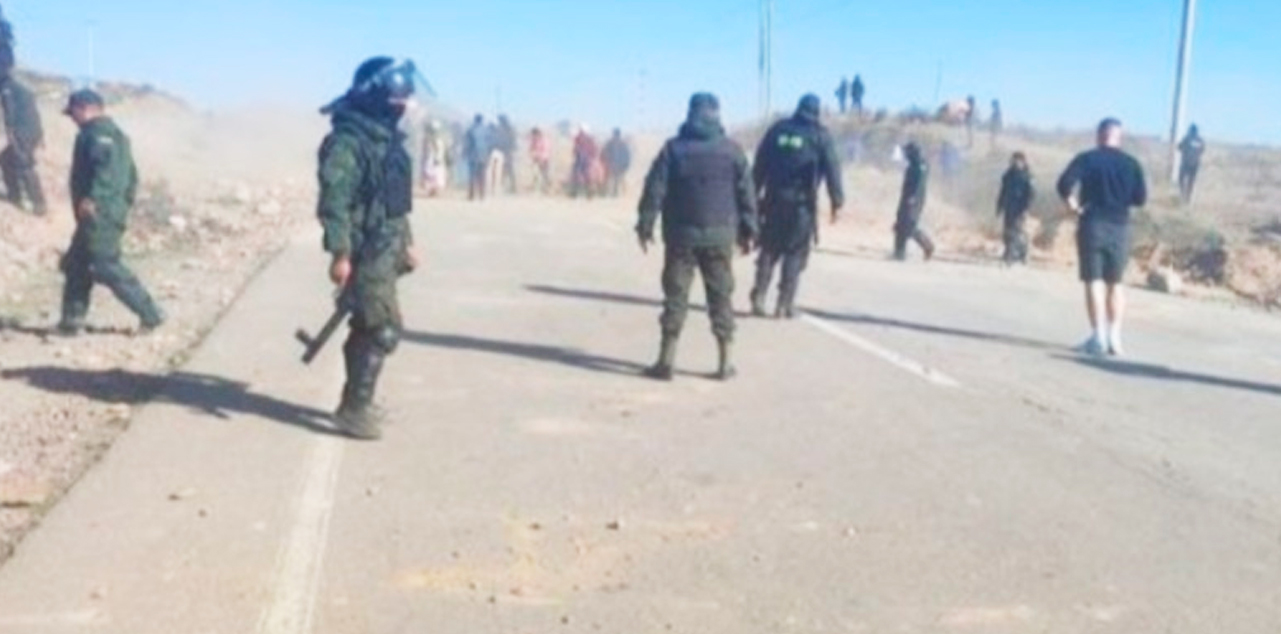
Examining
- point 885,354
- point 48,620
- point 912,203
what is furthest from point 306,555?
point 912,203

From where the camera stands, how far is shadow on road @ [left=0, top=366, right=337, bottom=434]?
25.7ft

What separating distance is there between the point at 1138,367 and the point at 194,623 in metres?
8.25

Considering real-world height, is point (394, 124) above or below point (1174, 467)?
above

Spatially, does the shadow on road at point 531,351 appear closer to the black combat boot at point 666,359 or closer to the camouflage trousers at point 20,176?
the black combat boot at point 666,359

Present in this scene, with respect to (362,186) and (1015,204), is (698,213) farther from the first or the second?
(1015,204)

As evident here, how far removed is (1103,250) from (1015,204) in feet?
32.5

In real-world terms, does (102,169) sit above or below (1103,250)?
above

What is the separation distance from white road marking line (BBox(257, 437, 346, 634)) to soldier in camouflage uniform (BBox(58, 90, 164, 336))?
151 inches

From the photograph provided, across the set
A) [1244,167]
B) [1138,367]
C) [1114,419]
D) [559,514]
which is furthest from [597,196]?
[1244,167]

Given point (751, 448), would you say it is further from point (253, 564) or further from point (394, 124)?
point (253, 564)

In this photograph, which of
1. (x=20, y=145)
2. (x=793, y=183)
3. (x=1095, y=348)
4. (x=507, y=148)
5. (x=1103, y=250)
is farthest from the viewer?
(x=507, y=148)

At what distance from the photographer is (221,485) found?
6332 millimetres

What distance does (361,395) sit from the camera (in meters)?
7.31

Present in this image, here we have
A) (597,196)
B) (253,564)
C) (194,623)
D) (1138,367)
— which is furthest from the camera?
(597,196)
